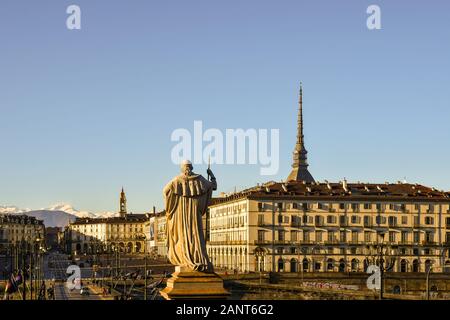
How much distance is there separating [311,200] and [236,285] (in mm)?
23323

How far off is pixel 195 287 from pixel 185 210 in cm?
191

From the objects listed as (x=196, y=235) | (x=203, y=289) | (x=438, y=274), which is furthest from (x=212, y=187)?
(x=438, y=274)

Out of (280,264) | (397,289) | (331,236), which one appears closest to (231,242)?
(280,264)

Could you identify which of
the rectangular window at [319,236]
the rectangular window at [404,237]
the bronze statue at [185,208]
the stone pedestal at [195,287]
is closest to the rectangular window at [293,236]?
the rectangular window at [319,236]

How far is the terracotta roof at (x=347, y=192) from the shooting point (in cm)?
12825

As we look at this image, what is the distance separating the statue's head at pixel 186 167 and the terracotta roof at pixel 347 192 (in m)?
107

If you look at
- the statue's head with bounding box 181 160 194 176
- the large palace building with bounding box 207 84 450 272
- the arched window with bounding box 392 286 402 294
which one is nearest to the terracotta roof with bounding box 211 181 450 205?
the large palace building with bounding box 207 84 450 272

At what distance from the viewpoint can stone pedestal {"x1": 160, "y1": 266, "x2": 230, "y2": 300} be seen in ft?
61.6

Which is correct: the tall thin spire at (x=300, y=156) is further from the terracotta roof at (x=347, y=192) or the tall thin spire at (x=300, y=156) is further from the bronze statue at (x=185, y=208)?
the bronze statue at (x=185, y=208)

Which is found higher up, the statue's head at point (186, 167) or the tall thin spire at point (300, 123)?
the tall thin spire at point (300, 123)

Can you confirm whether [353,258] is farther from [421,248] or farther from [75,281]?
[75,281]

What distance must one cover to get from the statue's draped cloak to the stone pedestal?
0.72 metres
